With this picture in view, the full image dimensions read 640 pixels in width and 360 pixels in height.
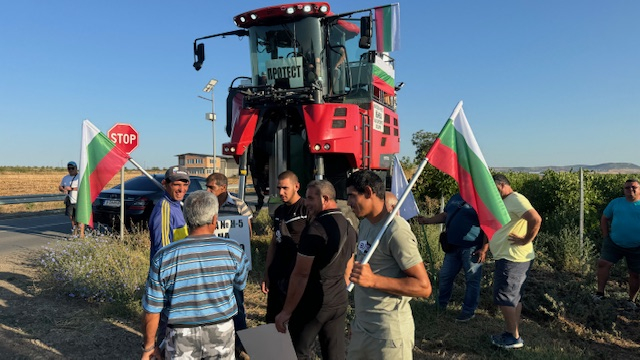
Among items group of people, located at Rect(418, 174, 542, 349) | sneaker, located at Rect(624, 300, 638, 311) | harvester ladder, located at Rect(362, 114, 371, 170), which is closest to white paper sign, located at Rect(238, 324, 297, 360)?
group of people, located at Rect(418, 174, 542, 349)

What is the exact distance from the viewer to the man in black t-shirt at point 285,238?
351 cm

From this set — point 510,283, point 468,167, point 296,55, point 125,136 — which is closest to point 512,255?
point 510,283

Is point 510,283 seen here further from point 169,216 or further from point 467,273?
point 169,216

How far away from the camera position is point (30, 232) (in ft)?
35.1

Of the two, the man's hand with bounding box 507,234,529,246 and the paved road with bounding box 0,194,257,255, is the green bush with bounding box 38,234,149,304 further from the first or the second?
the man's hand with bounding box 507,234,529,246

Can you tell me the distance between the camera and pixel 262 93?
22.7 feet

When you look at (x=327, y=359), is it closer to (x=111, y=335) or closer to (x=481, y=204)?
(x=481, y=204)

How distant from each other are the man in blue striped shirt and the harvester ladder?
4.68 m

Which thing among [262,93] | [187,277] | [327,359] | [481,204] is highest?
[262,93]

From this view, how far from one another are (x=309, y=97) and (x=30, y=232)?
8536 millimetres

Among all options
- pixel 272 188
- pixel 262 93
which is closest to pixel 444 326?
pixel 272 188

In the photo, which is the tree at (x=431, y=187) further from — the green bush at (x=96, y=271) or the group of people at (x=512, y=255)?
the green bush at (x=96, y=271)

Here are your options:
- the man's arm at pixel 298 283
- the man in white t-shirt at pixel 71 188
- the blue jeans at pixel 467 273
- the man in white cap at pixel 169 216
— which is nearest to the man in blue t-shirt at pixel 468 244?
the blue jeans at pixel 467 273

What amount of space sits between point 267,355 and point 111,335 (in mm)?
2252
